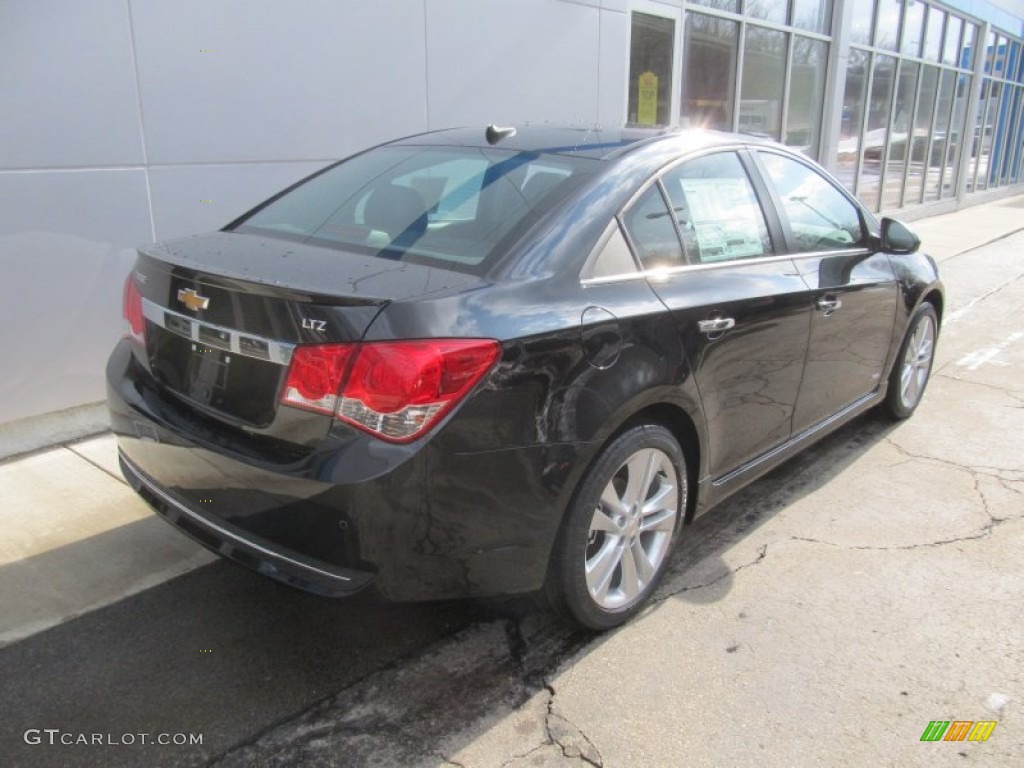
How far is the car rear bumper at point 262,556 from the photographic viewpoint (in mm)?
2141

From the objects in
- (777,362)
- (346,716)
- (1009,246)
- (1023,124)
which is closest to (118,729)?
(346,716)

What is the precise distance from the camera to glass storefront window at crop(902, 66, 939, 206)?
16406 millimetres

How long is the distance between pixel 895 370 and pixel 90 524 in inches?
162

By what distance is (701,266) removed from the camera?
9.78 ft

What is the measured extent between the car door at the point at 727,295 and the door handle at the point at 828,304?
0.51ft

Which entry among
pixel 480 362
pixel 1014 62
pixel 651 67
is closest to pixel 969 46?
pixel 1014 62

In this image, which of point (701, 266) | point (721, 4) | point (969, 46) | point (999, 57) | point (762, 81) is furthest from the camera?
point (999, 57)

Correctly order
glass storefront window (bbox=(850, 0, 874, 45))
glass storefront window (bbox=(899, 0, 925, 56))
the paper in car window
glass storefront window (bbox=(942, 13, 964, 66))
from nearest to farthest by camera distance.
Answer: the paper in car window → glass storefront window (bbox=(850, 0, 874, 45)) → glass storefront window (bbox=(899, 0, 925, 56)) → glass storefront window (bbox=(942, 13, 964, 66))

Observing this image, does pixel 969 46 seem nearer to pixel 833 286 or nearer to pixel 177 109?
pixel 833 286

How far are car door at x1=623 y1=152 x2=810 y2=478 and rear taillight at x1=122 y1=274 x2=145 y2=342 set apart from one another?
1618 millimetres

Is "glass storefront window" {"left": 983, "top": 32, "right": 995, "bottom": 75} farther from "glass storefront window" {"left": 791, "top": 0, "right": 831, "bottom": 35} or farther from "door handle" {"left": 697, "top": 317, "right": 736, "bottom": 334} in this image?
"door handle" {"left": 697, "top": 317, "right": 736, "bottom": 334}

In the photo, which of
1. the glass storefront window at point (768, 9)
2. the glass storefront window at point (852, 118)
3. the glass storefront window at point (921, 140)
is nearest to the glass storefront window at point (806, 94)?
the glass storefront window at point (768, 9)

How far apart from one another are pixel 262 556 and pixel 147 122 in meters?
3.36

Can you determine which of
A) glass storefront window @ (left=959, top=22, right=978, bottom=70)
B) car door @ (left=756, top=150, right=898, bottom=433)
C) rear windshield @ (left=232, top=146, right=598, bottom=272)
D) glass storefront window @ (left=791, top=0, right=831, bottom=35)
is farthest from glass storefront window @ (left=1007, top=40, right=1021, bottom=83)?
rear windshield @ (left=232, top=146, right=598, bottom=272)
